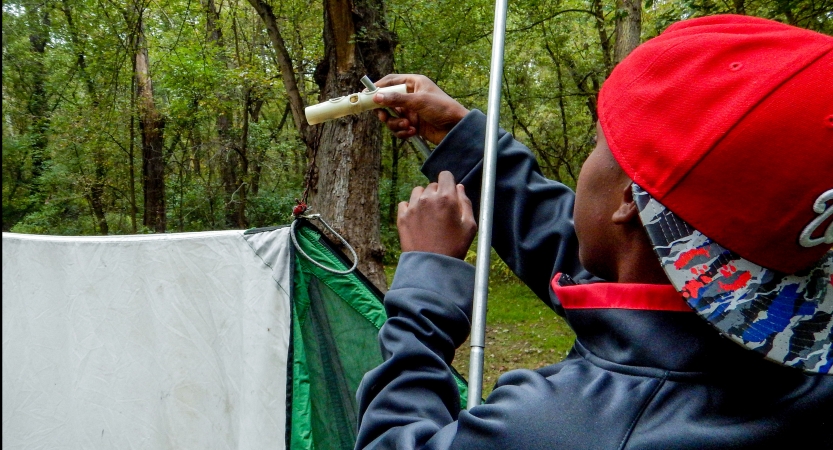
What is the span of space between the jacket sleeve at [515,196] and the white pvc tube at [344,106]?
7.0 inches

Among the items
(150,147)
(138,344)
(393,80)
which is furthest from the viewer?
(150,147)

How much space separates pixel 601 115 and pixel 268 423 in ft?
4.51

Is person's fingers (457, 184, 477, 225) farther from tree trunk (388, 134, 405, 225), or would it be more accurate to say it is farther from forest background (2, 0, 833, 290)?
tree trunk (388, 134, 405, 225)

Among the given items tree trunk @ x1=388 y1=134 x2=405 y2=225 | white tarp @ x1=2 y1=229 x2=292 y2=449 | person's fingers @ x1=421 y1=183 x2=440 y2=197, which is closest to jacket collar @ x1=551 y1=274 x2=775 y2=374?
person's fingers @ x1=421 y1=183 x2=440 y2=197

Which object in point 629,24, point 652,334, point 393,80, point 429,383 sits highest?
point 629,24

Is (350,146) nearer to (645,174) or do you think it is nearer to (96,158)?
(645,174)

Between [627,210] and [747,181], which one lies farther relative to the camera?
[627,210]

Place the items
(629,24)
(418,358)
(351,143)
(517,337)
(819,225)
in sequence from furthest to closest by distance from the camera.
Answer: (517,337) < (629,24) < (351,143) < (418,358) < (819,225)

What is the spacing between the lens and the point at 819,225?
0.70 metres

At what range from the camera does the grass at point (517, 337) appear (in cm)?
616

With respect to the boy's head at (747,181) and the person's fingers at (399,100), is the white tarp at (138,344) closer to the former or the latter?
the person's fingers at (399,100)

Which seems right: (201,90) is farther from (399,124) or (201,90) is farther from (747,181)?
(747,181)

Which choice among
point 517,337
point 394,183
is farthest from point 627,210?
point 394,183

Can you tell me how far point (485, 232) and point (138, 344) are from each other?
50.7 inches
